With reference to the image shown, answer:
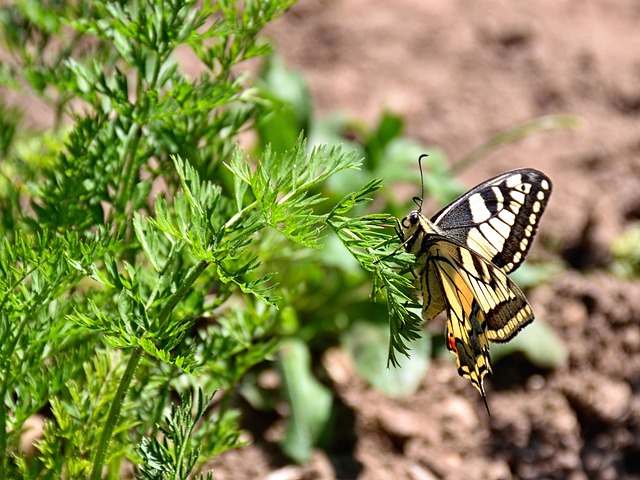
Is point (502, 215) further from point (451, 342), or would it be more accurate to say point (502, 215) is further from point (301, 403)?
point (301, 403)

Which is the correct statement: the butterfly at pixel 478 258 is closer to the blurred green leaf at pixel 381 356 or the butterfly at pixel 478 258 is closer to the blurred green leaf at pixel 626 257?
the blurred green leaf at pixel 381 356

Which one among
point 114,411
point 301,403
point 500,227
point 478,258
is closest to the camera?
point 114,411

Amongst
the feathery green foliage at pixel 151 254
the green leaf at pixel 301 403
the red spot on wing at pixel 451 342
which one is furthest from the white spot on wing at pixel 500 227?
the green leaf at pixel 301 403

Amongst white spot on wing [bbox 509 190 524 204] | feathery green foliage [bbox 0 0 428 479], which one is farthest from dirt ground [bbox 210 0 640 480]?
white spot on wing [bbox 509 190 524 204]

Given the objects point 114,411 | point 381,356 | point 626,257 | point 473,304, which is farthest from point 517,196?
point 626,257

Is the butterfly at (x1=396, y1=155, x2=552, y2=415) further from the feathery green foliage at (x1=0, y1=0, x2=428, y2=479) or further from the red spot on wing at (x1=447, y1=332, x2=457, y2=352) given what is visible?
the feathery green foliage at (x1=0, y1=0, x2=428, y2=479)

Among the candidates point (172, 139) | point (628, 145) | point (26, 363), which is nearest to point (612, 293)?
point (628, 145)
